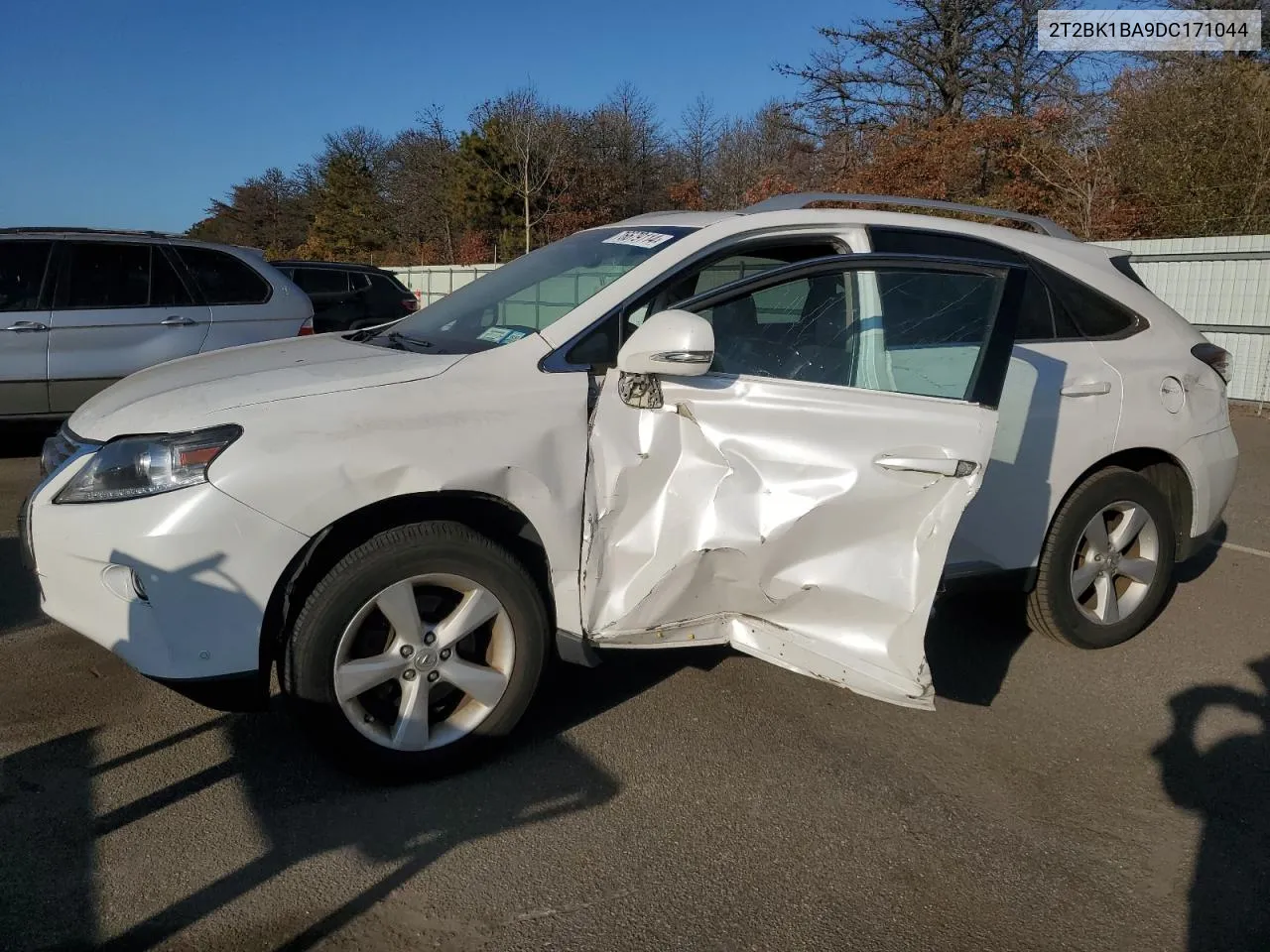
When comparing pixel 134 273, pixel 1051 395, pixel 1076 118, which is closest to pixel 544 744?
pixel 1051 395

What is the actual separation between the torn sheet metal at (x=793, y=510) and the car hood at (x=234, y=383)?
712 millimetres

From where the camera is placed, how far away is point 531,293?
399cm

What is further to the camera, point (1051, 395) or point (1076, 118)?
point (1076, 118)

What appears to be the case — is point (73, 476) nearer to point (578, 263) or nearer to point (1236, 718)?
point (578, 263)

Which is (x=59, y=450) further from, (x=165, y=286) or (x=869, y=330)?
(x=165, y=286)

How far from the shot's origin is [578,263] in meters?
4.01

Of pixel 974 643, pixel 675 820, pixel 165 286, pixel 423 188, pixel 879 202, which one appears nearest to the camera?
pixel 675 820

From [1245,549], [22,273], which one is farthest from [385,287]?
[1245,549]

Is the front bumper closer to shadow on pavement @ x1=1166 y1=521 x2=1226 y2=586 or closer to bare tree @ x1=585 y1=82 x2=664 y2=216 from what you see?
shadow on pavement @ x1=1166 y1=521 x2=1226 y2=586

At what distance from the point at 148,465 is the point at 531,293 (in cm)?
163

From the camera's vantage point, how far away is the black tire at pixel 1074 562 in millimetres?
4246

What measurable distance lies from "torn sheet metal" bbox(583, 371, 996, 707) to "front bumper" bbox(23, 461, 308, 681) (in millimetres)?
1019

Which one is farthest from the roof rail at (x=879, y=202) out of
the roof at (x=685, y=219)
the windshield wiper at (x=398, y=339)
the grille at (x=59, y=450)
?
the grille at (x=59, y=450)

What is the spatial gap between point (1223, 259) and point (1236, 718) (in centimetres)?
1096
